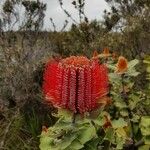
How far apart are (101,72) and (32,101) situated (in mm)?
5887

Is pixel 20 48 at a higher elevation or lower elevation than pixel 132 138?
higher

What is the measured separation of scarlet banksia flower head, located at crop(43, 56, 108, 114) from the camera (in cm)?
371

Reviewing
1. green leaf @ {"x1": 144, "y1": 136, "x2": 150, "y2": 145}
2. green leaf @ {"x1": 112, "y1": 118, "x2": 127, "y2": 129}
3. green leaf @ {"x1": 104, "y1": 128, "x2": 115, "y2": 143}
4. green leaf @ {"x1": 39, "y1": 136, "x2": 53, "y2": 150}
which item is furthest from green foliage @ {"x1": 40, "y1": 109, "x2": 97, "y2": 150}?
green leaf @ {"x1": 144, "y1": 136, "x2": 150, "y2": 145}

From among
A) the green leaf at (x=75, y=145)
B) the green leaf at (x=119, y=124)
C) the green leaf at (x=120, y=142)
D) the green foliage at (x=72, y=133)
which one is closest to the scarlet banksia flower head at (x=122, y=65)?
the green leaf at (x=119, y=124)

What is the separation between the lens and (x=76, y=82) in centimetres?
374

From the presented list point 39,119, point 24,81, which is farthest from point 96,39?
point 39,119

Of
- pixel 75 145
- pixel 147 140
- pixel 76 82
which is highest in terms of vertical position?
pixel 76 82

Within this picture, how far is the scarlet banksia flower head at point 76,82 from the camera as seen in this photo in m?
3.71

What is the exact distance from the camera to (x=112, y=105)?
5609mm

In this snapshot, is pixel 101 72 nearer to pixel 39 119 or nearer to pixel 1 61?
pixel 39 119

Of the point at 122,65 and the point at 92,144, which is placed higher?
the point at 122,65

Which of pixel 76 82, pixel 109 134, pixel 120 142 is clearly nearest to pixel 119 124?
pixel 120 142

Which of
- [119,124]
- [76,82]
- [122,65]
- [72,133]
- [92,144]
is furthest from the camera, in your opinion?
[122,65]

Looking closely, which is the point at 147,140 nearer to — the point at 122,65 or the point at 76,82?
the point at 122,65
